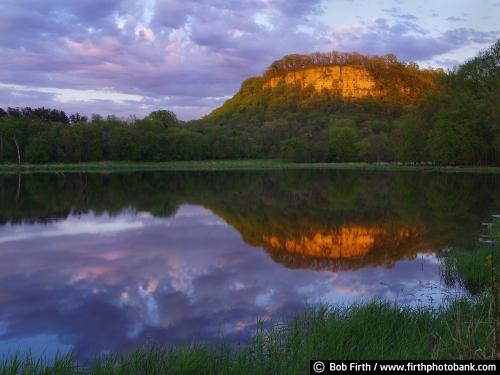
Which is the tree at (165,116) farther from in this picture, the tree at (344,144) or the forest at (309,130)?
the tree at (344,144)

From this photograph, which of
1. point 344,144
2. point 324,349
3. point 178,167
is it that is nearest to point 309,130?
point 344,144

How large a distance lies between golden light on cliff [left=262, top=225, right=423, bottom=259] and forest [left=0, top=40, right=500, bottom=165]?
4347cm

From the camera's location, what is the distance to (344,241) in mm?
21547

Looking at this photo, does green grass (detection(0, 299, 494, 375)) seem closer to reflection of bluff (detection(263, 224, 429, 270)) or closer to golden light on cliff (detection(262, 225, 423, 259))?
reflection of bluff (detection(263, 224, 429, 270))

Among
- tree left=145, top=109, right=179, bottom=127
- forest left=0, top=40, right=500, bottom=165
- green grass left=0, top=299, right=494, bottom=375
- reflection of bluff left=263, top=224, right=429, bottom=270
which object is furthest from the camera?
tree left=145, top=109, right=179, bottom=127

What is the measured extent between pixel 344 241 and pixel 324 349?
47.3 ft

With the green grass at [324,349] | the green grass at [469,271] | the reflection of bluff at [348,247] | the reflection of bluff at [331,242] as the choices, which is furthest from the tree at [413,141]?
the green grass at [324,349]

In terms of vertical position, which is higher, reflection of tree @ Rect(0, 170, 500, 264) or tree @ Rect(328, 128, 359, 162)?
tree @ Rect(328, 128, 359, 162)

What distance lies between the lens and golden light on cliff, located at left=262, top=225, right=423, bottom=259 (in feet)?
63.2

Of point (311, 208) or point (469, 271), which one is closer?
point (469, 271)

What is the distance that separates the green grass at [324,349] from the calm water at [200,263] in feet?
5.64

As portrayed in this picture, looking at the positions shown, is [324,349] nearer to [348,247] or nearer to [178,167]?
[348,247]

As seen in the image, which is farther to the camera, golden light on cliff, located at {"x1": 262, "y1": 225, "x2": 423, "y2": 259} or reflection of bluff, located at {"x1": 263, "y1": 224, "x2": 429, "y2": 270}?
golden light on cliff, located at {"x1": 262, "y1": 225, "x2": 423, "y2": 259}

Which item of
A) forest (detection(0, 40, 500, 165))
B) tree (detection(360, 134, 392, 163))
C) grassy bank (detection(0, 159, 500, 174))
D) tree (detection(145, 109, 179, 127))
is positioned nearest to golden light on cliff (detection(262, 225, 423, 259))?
forest (detection(0, 40, 500, 165))
